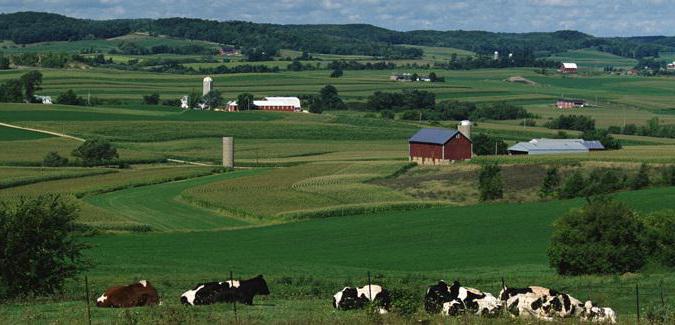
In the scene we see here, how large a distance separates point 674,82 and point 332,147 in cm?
11302

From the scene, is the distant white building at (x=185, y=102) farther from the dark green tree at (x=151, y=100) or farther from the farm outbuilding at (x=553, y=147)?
the farm outbuilding at (x=553, y=147)

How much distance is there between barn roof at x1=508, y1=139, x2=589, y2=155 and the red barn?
1010 cm

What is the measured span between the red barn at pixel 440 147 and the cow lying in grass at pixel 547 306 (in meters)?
51.8

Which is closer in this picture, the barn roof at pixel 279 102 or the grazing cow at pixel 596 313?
the grazing cow at pixel 596 313

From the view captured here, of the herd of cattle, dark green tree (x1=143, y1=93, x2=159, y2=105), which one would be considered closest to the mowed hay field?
the herd of cattle

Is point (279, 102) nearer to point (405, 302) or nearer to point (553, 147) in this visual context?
point (553, 147)

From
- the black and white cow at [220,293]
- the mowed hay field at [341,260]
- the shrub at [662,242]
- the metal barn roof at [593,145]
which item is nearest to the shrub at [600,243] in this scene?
the shrub at [662,242]

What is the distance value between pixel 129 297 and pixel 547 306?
7.73 m

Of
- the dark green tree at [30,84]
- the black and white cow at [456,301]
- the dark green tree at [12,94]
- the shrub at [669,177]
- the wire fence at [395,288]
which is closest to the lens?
the black and white cow at [456,301]

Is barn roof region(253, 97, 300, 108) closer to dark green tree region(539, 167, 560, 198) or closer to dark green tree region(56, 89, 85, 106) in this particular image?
dark green tree region(56, 89, 85, 106)

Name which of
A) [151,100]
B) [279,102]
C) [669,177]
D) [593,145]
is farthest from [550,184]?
[151,100]

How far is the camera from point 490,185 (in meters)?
59.2

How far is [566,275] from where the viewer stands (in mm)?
31984

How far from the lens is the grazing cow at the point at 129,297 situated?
78.7 ft
